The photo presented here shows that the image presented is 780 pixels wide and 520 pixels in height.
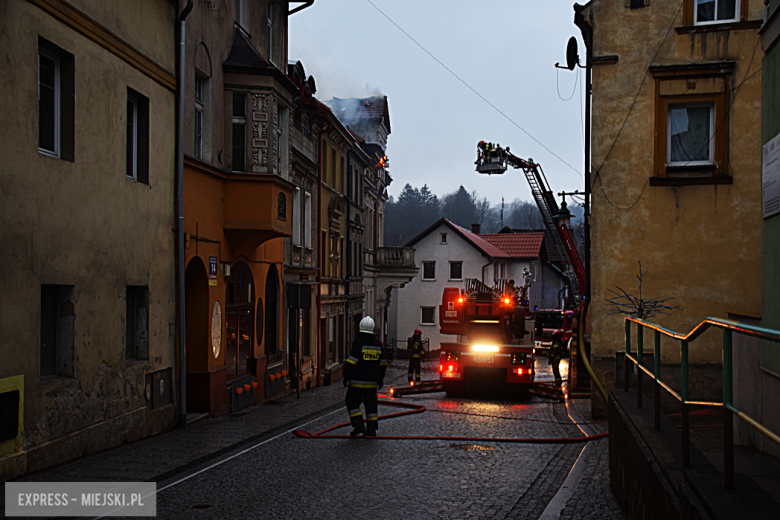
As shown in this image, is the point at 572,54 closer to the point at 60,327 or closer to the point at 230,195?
the point at 230,195

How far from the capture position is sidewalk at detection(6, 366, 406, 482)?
853cm

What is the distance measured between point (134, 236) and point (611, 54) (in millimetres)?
8932

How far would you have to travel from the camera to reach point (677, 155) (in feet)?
46.1

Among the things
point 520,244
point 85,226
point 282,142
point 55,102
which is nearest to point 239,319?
point 282,142

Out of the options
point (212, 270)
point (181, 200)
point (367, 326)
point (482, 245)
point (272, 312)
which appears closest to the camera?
point (367, 326)

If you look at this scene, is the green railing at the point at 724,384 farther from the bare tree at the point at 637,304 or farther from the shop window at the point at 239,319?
the shop window at the point at 239,319

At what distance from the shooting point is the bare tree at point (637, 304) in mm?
13656

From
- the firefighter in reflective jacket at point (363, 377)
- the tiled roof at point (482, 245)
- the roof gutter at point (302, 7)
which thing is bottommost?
the firefighter in reflective jacket at point (363, 377)

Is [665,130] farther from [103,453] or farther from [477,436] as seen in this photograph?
[103,453]

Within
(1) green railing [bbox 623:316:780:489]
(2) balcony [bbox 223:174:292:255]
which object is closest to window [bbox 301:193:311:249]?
(2) balcony [bbox 223:174:292:255]

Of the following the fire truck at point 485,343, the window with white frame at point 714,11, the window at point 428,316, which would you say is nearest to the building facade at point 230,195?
the fire truck at point 485,343

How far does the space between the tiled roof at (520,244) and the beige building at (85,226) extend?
161 ft

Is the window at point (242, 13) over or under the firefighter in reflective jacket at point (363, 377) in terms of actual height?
over

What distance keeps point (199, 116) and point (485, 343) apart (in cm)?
926
